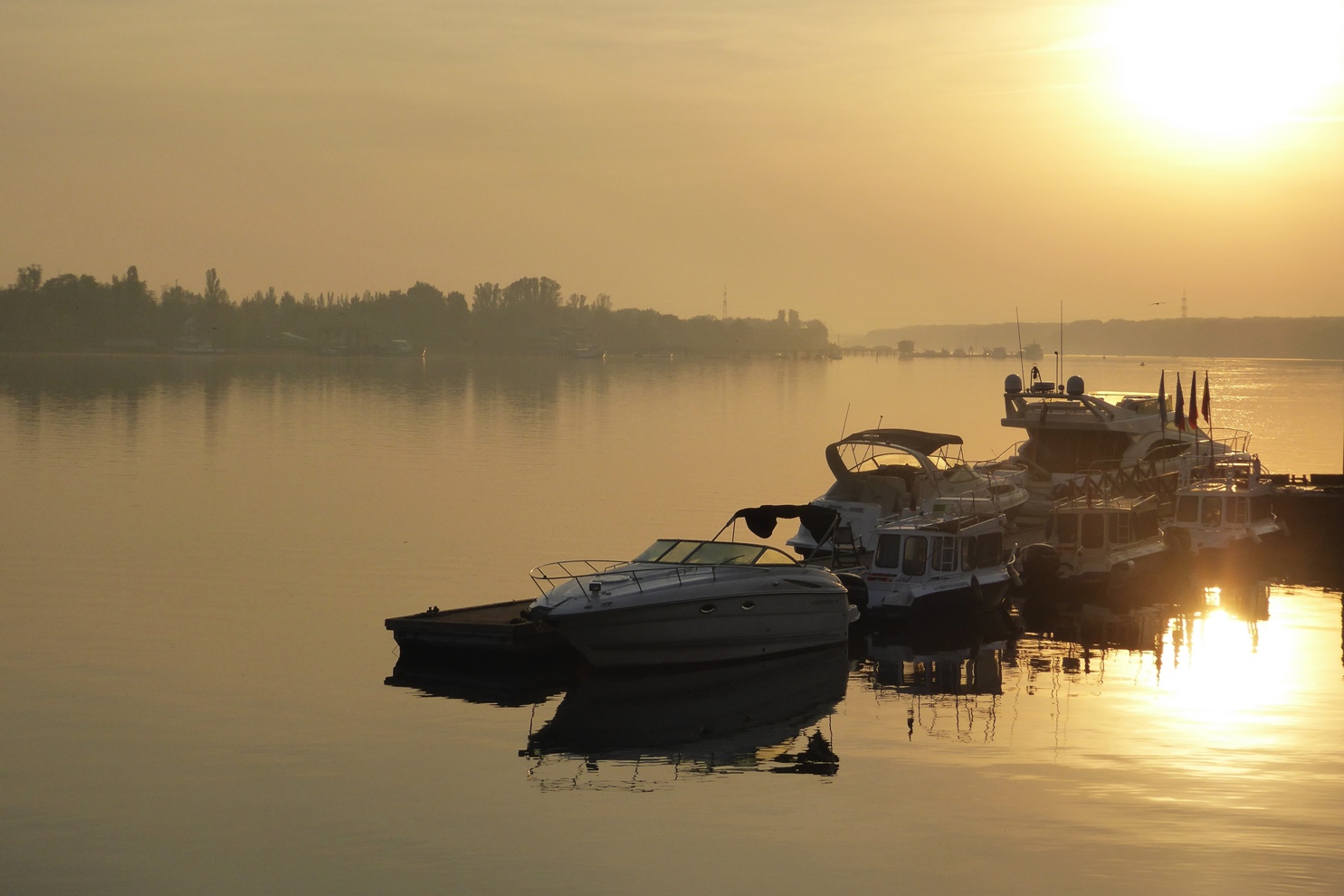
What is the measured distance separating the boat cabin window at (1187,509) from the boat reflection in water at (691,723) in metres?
21.3

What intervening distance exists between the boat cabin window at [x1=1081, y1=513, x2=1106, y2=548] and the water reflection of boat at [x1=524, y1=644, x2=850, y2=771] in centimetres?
1241

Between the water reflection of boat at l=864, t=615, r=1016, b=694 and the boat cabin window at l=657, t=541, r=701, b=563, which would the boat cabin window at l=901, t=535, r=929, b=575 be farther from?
the boat cabin window at l=657, t=541, r=701, b=563

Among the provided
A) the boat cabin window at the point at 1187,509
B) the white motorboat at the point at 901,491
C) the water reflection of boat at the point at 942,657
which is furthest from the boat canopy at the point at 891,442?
the boat cabin window at the point at 1187,509

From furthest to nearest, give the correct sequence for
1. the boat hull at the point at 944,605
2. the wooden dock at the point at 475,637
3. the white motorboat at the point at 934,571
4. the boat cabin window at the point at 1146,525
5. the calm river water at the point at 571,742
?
the boat cabin window at the point at 1146,525 < the white motorboat at the point at 934,571 < the boat hull at the point at 944,605 < the wooden dock at the point at 475,637 < the calm river water at the point at 571,742

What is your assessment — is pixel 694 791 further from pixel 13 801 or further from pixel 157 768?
pixel 13 801

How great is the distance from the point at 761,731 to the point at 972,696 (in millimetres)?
5019

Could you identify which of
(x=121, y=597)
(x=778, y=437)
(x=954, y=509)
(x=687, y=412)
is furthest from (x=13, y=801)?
(x=687, y=412)

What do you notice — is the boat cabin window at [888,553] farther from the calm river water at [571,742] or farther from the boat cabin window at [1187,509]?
the boat cabin window at [1187,509]

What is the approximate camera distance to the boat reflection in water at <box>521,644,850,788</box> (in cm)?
2375

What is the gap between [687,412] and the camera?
12962cm

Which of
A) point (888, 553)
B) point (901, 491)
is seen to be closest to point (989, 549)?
point (888, 553)

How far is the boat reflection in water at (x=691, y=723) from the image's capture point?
2375 cm

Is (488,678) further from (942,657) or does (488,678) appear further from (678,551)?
(942,657)

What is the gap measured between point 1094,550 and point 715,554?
48.2 feet
